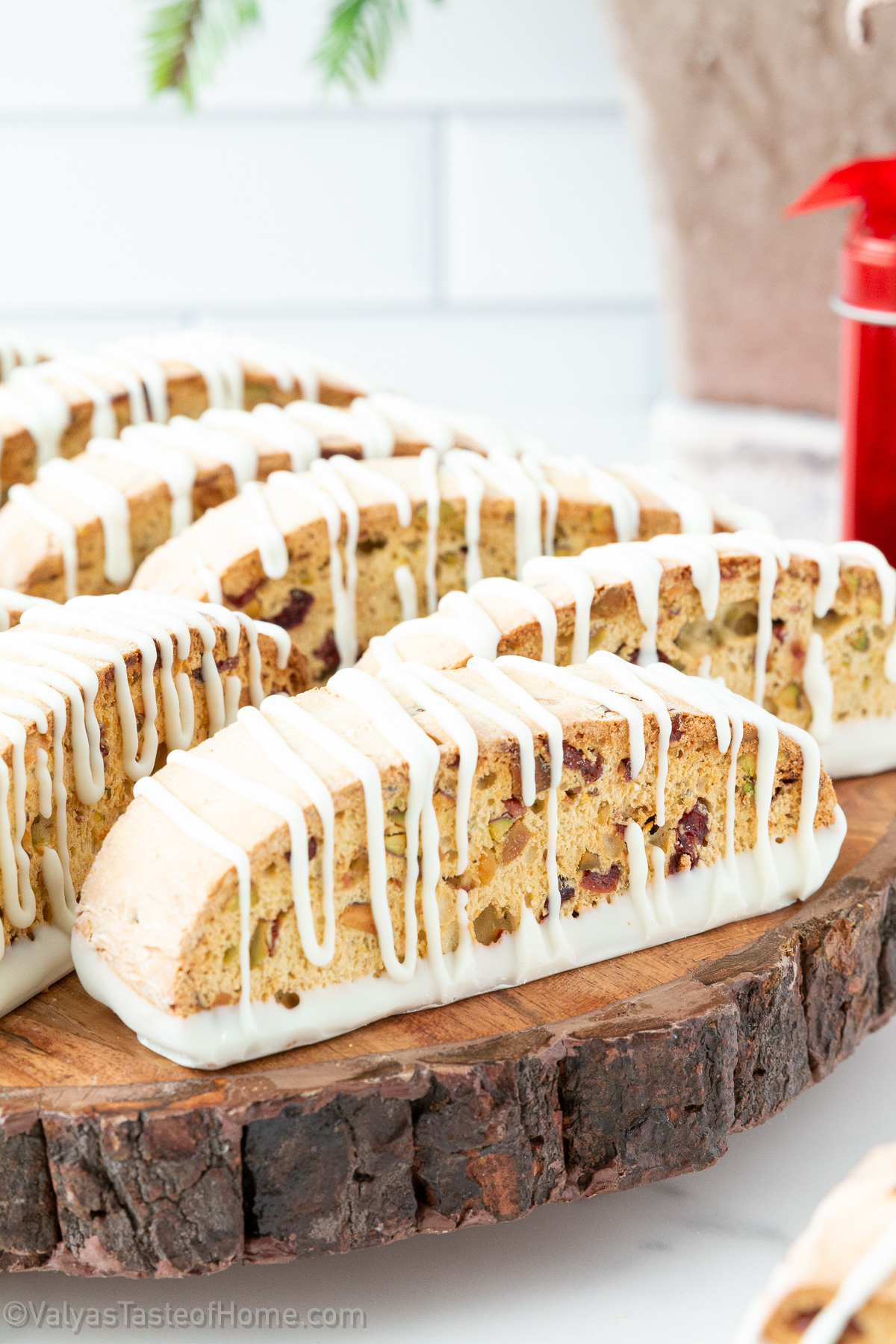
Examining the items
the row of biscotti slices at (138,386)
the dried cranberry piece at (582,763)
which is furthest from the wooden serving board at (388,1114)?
the row of biscotti slices at (138,386)

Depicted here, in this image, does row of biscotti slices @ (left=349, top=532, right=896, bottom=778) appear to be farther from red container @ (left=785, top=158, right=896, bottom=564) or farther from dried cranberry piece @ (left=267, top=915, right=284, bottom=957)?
red container @ (left=785, top=158, right=896, bottom=564)

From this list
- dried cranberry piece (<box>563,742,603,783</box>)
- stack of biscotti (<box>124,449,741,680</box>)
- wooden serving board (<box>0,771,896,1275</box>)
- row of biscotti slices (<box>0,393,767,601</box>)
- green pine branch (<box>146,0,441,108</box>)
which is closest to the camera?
wooden serving board (<box>0,771,896,1275</box>)

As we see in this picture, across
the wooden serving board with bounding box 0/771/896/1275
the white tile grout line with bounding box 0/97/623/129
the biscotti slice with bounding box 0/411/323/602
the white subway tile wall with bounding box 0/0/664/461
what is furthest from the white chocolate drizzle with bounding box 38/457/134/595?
the white tile grout line with bounding box 0/97/623/129

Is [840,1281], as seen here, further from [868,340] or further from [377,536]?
[868,340]

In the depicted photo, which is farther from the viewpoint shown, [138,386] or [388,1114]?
[138,386]

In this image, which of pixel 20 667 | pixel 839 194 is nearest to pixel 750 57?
pixel 839 194

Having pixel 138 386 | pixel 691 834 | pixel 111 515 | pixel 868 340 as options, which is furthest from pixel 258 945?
pixel 868 340
